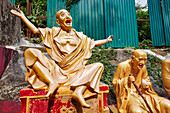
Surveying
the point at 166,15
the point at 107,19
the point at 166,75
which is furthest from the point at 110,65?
the point at 166,15

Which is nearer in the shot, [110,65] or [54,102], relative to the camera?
[54,102]

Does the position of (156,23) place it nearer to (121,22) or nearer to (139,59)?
(121,22)

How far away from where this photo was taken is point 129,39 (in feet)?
18.9

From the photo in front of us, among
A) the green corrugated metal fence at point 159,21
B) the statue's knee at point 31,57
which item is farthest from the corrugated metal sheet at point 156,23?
the statue's knee at point 31,57

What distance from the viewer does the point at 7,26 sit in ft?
13.6

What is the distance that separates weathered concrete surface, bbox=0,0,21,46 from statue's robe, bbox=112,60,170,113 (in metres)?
3.79

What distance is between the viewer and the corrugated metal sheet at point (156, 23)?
613 centimetres

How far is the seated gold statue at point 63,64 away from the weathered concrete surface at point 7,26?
2.24 m

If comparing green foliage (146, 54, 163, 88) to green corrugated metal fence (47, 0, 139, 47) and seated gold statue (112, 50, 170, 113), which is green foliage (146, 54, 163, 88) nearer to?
green corrugated metal fence (47, 0, 139, 47)

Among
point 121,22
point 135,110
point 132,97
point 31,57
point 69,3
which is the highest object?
point 69,3

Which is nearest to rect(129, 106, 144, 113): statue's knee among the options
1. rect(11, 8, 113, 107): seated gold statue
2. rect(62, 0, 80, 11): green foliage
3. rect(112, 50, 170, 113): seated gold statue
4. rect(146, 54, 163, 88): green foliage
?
rect(112, 50, 170, 113): seated gold statue

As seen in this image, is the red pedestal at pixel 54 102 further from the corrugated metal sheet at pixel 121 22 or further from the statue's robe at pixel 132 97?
the corrugated metal sheet at pixel 121 22

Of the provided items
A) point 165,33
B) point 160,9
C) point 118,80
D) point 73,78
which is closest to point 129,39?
point 165,33

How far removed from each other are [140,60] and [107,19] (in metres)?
3.98
